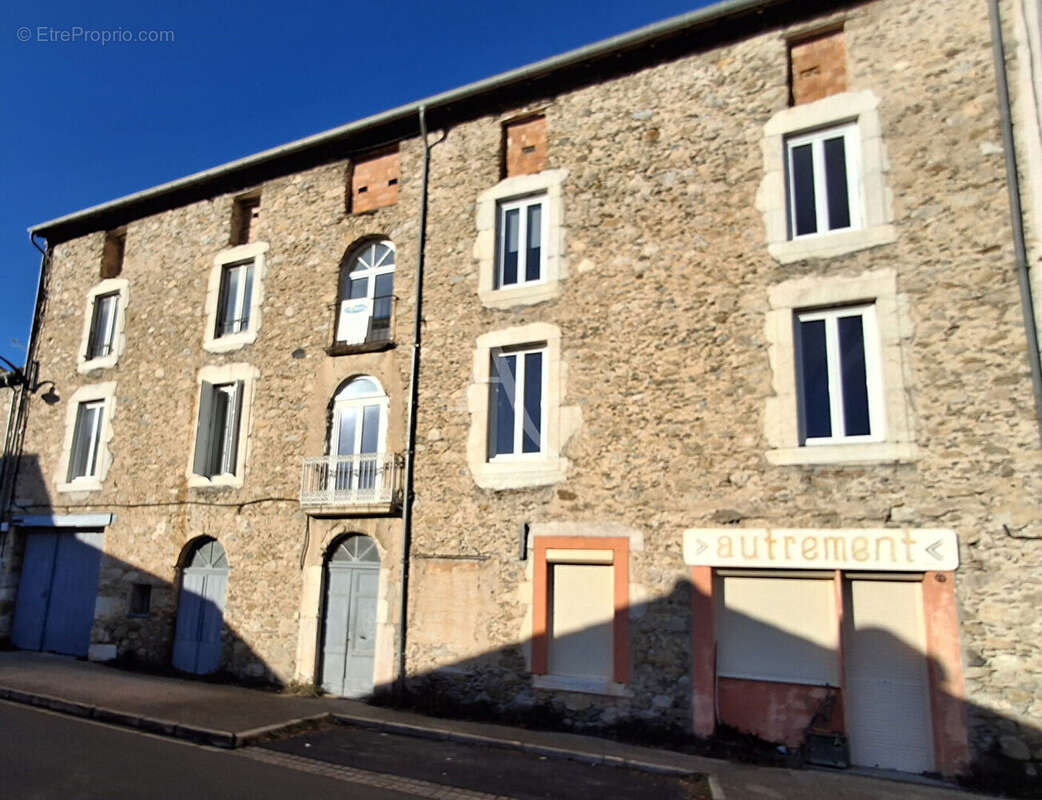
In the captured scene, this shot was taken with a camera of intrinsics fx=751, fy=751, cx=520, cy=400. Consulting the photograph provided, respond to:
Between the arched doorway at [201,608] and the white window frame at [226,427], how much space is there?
0.99 m

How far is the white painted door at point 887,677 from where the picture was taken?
720 cm

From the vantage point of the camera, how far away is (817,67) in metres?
8.97

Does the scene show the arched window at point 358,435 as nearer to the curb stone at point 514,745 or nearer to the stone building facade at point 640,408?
the stone building facade at point 640,408

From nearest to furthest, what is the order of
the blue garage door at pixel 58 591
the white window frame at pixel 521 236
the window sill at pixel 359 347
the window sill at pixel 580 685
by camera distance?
the window sill at pixel 580 685, the white window frame at pixel 521 236, the window sill at pixel 359 347, the blue garage door at pixel 58 591

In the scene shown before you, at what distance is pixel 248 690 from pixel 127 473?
4.73 metres

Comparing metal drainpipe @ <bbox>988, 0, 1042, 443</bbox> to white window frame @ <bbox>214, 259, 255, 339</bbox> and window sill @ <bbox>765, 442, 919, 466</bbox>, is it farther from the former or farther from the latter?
white window frame @ <bbox>214, 259, 255, 339</bbox>

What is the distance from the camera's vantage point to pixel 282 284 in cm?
1209

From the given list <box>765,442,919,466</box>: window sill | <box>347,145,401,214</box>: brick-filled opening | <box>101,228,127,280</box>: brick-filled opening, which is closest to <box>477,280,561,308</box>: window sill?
<box>347,145,401,214</box>: brick-filled opening

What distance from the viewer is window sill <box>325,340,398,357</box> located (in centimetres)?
1077

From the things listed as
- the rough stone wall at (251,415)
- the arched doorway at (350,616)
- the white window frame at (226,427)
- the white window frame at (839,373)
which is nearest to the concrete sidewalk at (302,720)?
the arched doorway at (350,616)

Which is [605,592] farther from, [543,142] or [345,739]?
[543,142]

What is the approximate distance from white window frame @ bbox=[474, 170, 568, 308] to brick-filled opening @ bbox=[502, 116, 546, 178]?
193 mm

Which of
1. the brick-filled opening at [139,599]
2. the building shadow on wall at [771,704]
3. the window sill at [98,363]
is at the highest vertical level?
the window sill at [98,363]

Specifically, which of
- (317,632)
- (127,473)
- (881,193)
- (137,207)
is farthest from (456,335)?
(137,207)
